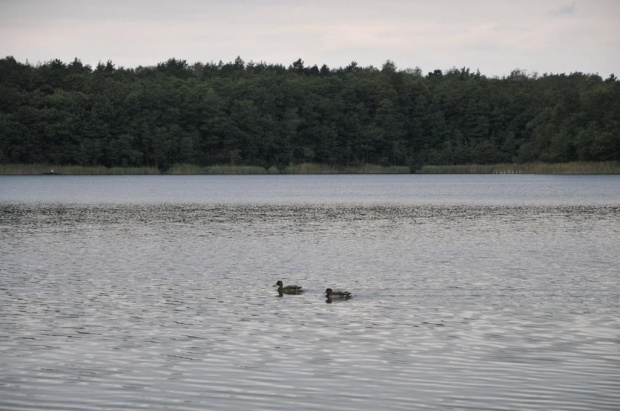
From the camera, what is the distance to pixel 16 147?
158750 mm

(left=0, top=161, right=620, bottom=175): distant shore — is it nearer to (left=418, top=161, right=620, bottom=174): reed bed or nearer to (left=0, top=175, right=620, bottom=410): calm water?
(left=418, top=161, right=620, bottom=174): reed bed

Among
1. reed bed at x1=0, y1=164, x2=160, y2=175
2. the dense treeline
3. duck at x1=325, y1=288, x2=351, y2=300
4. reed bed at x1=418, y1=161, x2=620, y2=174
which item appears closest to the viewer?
duck at x1=325, y1=288, x2=351, y2=300

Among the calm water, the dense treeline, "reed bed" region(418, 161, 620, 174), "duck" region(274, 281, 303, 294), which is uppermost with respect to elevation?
the dense treeline

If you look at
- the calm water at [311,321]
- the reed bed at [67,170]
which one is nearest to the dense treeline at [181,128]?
the reed bed at [67,170]

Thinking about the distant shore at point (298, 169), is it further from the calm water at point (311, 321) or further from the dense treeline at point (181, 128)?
the calm water at point (311, 321)

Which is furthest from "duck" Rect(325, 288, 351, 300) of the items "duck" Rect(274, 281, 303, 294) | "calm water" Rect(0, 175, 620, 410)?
→ "duck" Rect(274, 281, 303, 294)

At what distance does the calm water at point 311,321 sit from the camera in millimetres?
15422

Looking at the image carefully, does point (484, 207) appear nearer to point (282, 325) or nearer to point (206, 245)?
point (206, 245)

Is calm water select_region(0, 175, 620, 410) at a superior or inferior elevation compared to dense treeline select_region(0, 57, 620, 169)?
inferior

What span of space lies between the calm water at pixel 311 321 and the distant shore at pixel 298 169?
377ft

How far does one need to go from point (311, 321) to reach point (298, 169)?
170431 mm

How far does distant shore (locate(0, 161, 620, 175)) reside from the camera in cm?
15900

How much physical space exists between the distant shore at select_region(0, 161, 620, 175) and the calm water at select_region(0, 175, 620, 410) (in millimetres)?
114849

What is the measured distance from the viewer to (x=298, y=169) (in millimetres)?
192250
